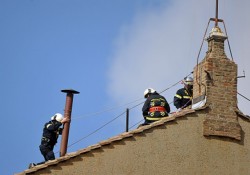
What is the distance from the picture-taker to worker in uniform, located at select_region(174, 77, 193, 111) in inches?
765

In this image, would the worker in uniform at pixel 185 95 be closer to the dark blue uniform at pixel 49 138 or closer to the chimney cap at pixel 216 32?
the chimney cap at pixel 216 32

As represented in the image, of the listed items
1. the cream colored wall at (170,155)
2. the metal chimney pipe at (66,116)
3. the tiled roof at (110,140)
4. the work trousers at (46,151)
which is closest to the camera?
the tiled roof at (110,140)

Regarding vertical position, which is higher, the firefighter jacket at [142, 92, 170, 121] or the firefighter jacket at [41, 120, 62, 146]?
the firefighter jacket at [142, 92, 170, 121]

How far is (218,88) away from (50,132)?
4396 millimetres

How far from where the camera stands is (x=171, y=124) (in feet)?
54.6

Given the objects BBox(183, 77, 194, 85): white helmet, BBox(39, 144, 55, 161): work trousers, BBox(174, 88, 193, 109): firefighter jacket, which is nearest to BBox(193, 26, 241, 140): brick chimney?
BBox(183, 77, 194, 85): white helmet

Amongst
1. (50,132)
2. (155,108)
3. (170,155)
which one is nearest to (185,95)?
(155,108)

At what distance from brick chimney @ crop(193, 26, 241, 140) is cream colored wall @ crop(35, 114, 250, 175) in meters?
0.23

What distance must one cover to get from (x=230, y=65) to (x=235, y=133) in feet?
5.73

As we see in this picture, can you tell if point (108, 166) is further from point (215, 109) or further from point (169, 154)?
point (215, 109)

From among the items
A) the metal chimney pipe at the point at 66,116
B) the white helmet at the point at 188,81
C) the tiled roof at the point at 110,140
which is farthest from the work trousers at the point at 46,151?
the white helmet at the point at 188,81

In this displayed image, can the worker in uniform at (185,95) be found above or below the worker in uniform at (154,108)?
above

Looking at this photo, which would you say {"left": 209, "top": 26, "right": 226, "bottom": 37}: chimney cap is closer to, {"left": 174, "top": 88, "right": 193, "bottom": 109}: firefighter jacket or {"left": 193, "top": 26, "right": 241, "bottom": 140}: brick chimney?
{"left": 193, "top": 26, "right": 241, "bottom": 140}: brick chimney

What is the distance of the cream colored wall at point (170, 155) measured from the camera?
619 inches
